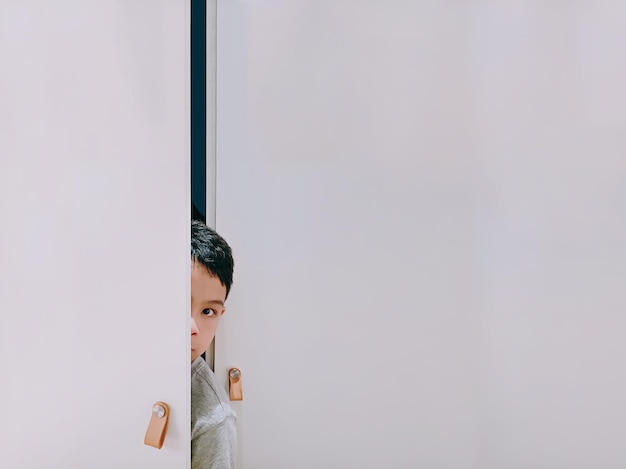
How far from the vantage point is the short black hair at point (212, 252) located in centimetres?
119

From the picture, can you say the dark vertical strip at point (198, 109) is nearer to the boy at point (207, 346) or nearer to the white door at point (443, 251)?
the boy at point (207, 346)

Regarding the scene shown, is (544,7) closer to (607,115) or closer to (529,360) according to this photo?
(607,115)

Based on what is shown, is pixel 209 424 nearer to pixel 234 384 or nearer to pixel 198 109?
pixel 234 384

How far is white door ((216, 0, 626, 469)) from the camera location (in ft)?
4.17

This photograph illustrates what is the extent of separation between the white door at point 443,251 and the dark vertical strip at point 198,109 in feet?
0.58

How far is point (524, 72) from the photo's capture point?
50.5 inches

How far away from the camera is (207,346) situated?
1217 mm

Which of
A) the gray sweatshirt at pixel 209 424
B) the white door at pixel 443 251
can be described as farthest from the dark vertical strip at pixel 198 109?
the gray sweatshirt at pixel 209 424
